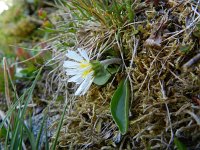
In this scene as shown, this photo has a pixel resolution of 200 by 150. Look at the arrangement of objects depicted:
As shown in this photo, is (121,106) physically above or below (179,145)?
above

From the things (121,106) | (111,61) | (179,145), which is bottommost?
(179,145)

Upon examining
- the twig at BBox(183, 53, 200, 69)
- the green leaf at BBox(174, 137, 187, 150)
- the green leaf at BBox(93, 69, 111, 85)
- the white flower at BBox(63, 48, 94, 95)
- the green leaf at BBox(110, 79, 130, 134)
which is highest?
the white flower at BBox(63, 48, 94, 95)

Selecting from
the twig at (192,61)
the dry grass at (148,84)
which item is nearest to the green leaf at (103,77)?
the dry grass at (148,84)

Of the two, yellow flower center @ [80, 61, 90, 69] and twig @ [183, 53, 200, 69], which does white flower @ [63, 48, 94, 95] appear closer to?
yellow flower center @ [80, 61, 90, 69]

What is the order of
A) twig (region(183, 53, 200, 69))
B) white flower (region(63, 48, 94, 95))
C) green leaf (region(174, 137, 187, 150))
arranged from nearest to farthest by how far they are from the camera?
green leaf (region(174, 137, 187, 150)), twig (region(183, 53, 200, 69)), white flower (region(63, 48, 94, 95))

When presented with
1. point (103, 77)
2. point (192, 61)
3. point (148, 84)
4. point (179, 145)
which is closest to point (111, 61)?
point (103, 77)

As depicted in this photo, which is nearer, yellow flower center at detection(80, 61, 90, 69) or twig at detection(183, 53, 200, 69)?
twig at detection(183, 53, 200, 69)

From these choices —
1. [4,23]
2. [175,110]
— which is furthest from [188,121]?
[4,23]

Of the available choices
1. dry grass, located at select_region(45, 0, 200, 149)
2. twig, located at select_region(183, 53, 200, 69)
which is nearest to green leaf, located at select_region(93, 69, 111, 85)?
dry grass, located at select_region(45, 0, 200, 149)

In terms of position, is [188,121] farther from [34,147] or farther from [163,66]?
[34,147]

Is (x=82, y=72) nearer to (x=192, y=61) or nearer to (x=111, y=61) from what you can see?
(x=111, y=61)
